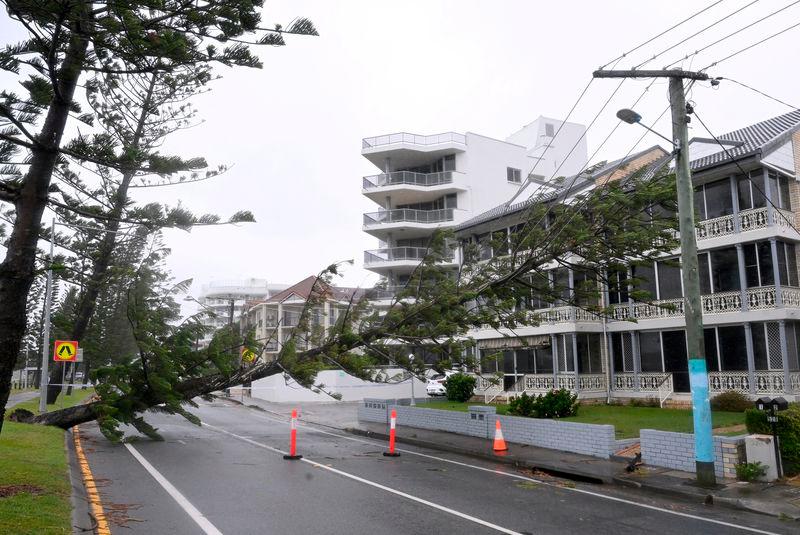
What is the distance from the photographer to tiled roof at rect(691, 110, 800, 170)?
20.5 meters

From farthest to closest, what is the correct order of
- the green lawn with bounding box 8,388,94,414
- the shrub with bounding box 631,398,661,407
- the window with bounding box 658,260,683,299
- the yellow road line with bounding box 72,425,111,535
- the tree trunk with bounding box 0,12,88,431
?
the green lawn with bounding box 8,388,94,414, the window with bounding box 658,260,683,299, the shrub with bounding box 631,398,661,407, the yellow road line with bounding box 72,425,111,535, the tree trunk with bounding box 0,12,88,431

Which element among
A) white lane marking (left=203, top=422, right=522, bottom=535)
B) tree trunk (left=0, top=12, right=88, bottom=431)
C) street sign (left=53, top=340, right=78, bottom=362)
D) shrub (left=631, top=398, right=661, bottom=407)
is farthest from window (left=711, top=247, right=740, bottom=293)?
street sign (left=53, top=340, right=78, bottom=362)

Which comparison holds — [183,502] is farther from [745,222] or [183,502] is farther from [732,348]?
[745,222]

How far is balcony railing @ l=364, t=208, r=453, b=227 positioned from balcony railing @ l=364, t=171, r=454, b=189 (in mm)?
1813

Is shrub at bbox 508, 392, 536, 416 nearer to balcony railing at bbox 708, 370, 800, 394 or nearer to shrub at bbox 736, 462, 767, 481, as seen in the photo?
balcony railing at bbox 708, 370, 800, 394

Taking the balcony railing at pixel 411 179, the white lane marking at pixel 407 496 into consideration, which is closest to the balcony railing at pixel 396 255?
the balcony railing at pixel 411 179

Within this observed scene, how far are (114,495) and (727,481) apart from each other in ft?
32.7

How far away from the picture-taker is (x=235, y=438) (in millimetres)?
18250

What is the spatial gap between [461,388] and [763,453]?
1848cm

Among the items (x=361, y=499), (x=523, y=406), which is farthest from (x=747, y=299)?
(x=361, y=499)

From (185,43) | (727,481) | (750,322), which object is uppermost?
(185,43)

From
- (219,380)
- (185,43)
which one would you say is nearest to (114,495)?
(219,380)

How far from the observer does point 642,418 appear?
19.2 metres

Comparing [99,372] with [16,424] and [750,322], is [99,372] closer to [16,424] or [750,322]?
[16,424]
